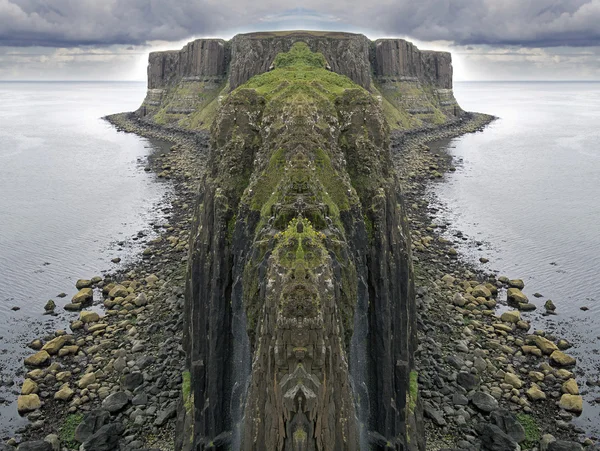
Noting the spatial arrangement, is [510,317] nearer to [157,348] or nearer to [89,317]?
[157,348]

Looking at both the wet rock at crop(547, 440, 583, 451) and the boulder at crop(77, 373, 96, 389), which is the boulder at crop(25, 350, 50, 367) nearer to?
the boulder at crop(77, 373, 96, 389)

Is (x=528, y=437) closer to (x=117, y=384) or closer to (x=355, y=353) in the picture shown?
(x=355, y=353)

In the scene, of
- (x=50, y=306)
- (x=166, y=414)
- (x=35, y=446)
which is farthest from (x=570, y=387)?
(x=50, y=306)

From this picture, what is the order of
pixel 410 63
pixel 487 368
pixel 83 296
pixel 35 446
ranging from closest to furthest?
pixel 35 446
pixel 487 368
pixel 83 296
pixel 410 63

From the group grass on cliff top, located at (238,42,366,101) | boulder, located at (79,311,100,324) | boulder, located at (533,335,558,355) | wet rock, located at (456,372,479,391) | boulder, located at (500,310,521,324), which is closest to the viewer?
grass on cliff top, located at (238,42,366,101)

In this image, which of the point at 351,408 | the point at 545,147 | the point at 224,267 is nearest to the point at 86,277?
the point at 224,267

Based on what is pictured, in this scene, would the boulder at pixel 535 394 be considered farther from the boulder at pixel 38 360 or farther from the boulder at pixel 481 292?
the boulder at pixel 38 360

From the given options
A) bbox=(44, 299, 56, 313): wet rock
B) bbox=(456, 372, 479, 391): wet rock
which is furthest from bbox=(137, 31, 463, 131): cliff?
bbox=(456, 372, 479, 391): wet rock
